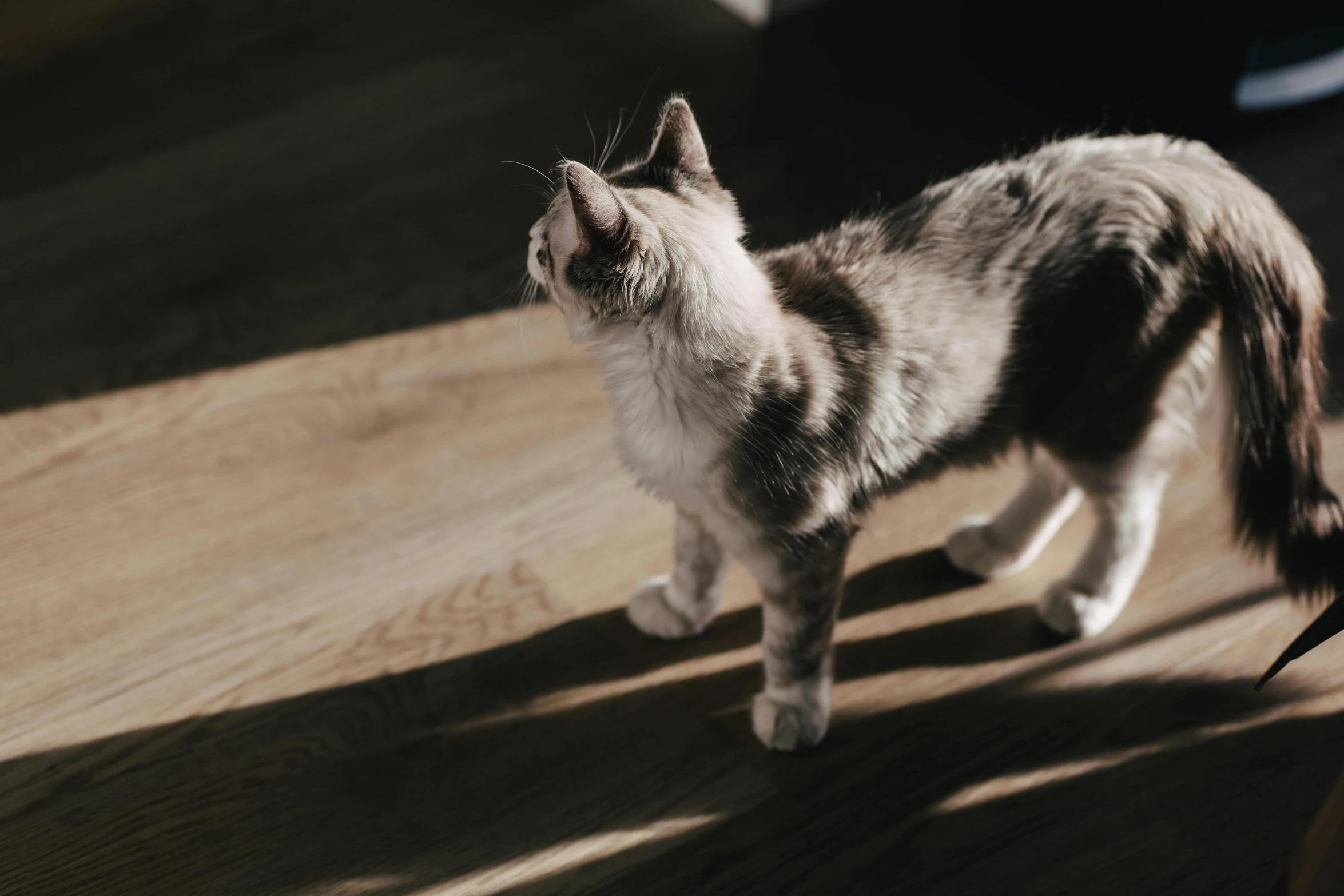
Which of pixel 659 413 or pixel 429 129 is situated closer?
pixel 659 413

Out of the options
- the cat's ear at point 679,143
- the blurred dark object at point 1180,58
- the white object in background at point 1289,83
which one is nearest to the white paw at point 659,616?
the cat's ear at point 679,143

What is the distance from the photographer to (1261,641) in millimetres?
1385

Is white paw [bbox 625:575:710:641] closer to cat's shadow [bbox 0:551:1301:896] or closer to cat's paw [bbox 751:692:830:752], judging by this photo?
cat's shadow [bbox 0:551:1301:896]

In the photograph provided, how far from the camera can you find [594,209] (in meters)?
0.93

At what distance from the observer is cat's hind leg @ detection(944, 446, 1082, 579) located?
1.41m

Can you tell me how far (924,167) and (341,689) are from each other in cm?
130

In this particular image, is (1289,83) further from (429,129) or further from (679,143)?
(429,129)

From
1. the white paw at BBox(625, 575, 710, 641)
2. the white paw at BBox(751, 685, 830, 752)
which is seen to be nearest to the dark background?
the white paw at BBox(625, 575, 710, 641)

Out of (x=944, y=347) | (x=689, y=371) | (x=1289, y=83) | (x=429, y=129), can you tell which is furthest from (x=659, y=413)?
(x=1289, y=83)

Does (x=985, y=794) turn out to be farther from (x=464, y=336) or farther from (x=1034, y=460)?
(x=464, y=336)

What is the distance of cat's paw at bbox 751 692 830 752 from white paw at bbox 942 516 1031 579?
1.01 feet

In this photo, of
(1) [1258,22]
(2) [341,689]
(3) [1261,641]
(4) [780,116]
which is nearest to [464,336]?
(2) [341,689]

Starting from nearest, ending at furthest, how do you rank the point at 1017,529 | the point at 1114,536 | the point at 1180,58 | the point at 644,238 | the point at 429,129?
1. the point at 644,238
2. the point at 1114,536
3. the point at 1017,529
4. the point at 1180,58
5. the point at 429,129

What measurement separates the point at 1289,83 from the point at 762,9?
98 centimetres
